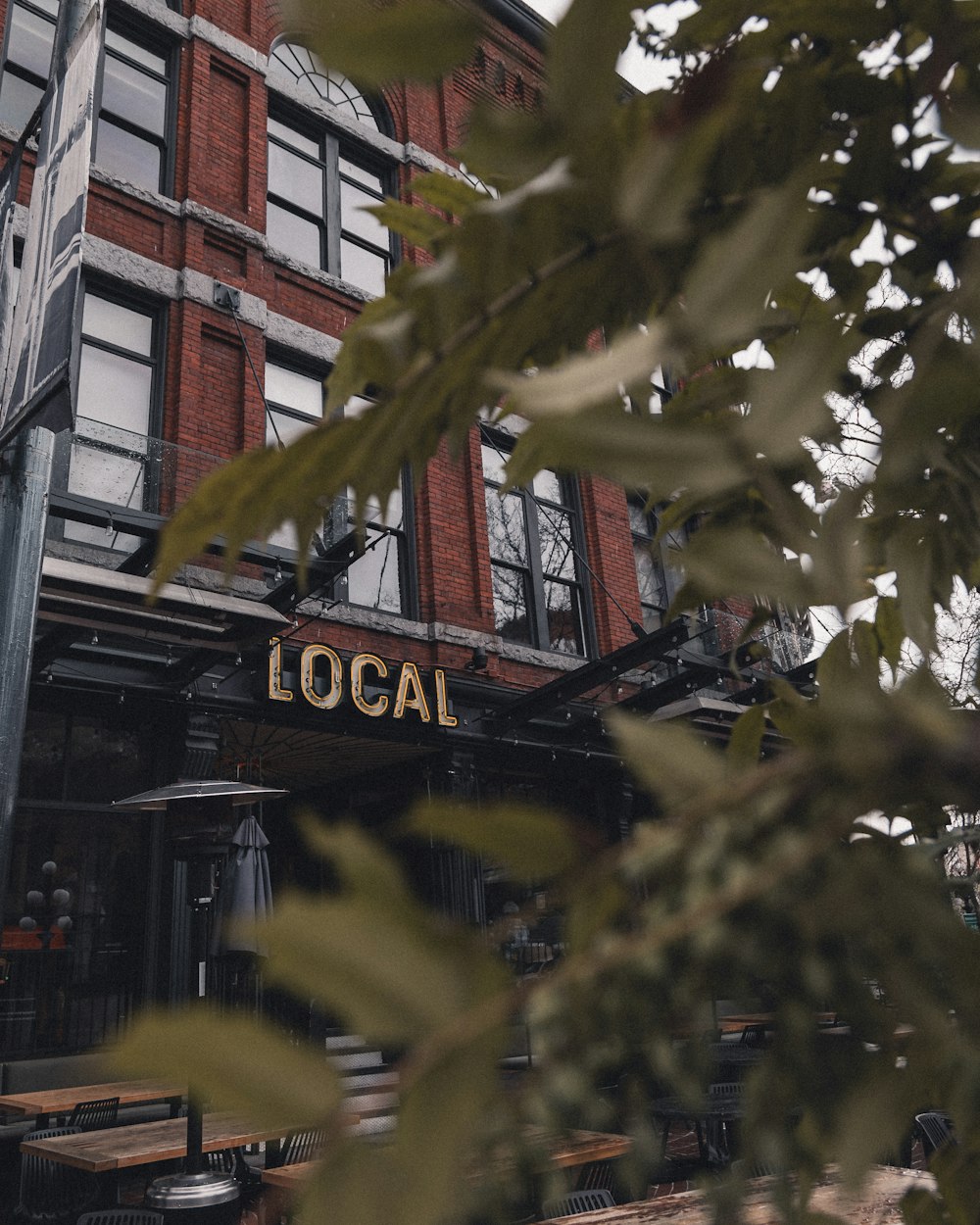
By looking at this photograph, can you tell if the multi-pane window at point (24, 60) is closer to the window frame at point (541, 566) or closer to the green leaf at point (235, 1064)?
the window frame at point (541, 566)

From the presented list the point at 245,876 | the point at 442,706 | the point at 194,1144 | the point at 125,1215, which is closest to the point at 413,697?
the point at 442,706

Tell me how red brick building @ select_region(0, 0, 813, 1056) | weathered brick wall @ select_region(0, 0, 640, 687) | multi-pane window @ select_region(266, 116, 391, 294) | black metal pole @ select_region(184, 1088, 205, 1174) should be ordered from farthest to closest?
multi-pane window @ select_region(266, 116, 391, 294), weathered brick wall @ select_region(0, 0, 640, 687), red brick building @ select_region(0, 0, 813, 1056), black metal pole @ select_region(184, 1088, 205, 1174)

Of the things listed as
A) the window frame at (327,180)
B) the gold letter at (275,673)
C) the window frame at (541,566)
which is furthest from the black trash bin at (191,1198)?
the window frame at (327,180)

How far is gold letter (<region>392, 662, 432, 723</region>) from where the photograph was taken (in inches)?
382

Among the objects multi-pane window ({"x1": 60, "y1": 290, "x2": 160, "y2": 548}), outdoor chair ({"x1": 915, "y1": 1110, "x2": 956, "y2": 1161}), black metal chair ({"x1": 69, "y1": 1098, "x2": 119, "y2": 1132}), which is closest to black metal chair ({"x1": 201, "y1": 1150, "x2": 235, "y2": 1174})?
black metal chair ({"x1": 69, "y1": 1098, "x2": 119, "y2": 1132})

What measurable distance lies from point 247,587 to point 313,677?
3.56ft

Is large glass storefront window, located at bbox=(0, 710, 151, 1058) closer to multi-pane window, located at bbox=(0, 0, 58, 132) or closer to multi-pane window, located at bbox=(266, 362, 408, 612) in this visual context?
multi-pane window, located at bbox=(266, 362, 408, 612)

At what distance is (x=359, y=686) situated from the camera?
938 cm

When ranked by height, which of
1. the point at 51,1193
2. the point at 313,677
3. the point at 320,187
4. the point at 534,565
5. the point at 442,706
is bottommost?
the point at 51,1193

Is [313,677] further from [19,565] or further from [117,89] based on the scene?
[117,89]

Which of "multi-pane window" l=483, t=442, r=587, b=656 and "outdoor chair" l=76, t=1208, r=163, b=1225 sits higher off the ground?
"multi-pane window" l=483, t=442, r=587, b=656

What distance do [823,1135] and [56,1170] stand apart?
6.98 meters

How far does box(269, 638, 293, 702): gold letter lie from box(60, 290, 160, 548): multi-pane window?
1.64 m

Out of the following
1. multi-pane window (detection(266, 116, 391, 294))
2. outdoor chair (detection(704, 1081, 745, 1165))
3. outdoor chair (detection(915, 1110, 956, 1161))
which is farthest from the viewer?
multi-pane window (detection(266, 116, 391, 294))
